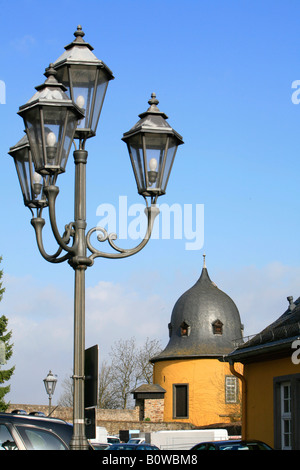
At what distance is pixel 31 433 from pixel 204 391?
1736 inches

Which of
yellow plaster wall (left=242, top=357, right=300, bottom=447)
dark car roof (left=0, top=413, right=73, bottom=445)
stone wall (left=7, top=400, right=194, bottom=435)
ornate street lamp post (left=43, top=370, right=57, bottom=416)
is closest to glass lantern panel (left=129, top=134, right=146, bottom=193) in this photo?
dark car roof (left=0, top=413, right=73, bottom=445)

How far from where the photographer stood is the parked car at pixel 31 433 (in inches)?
349

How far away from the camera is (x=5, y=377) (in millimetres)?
46000

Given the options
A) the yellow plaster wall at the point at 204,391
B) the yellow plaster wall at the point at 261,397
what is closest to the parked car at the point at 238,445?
the yellow plaster wall at the point at 261,397

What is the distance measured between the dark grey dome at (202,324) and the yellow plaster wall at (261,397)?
30.8 metres

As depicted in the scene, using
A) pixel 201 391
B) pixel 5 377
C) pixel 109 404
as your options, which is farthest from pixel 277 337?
pixel 109 404

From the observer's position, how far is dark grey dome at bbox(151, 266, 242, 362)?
53438 mm

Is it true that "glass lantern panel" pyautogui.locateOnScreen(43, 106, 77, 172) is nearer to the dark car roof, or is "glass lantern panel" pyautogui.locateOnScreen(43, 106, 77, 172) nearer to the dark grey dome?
the dark car roof

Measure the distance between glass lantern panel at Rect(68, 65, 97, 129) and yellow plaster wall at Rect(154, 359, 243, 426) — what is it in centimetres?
4514

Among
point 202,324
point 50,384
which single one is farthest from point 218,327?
point 50,384

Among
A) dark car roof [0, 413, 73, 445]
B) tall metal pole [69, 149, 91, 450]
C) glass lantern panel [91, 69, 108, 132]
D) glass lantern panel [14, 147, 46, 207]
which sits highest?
glass lantern panel [91, 69, 108, 132]

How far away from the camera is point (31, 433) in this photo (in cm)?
904

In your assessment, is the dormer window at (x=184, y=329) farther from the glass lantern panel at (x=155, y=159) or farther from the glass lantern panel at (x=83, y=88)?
the glass lantern panel at (x=83, y=88)

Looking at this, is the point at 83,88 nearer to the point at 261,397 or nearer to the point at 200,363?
the point at 261,397
